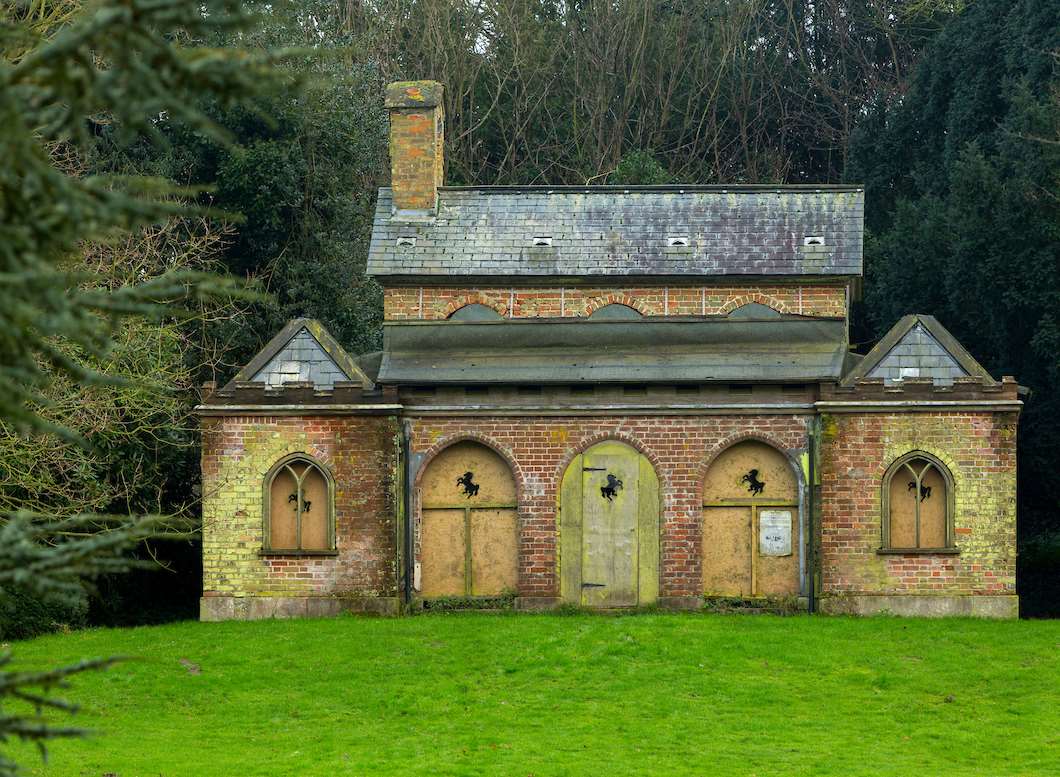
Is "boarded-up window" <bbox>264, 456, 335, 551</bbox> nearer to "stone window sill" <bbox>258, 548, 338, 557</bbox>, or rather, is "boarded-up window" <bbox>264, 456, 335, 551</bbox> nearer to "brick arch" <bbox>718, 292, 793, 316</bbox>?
"stone window sill" <bbox>258, 548, 338, 557</bbox>

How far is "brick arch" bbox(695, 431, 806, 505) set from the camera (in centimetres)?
2619

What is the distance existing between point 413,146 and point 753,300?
21.8ft

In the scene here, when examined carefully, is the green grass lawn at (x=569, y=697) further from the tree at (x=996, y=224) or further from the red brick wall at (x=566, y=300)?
the tree at (x=996, y=224)

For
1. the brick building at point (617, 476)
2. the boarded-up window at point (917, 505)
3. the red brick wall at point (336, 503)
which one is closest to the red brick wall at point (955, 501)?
the brick building at point (617, 476)

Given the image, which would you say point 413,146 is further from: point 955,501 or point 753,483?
point 955,501

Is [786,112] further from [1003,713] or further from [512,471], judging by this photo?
[1003,713]

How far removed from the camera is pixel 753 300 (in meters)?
29.3

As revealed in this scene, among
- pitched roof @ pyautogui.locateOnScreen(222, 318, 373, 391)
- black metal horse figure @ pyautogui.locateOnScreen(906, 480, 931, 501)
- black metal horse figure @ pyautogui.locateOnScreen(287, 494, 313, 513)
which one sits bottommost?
black metal horse figure @ pyautogui.locateOnScreen(287, 494, 313, 513)

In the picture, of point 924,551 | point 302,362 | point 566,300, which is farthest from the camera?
point 566,300

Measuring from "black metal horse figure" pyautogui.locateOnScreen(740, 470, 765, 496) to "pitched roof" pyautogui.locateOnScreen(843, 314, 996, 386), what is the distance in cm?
199

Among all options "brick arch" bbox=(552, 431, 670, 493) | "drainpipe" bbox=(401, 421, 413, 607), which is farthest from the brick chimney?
"brick arch" bbox=(552, 431, 670, 493)

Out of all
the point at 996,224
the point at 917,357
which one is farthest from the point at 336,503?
the point at 996,224

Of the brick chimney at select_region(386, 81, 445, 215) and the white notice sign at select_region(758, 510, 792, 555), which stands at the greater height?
the brick chimney at select_region(386, 81, 445, 215)

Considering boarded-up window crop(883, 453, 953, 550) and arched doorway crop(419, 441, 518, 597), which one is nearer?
boarded-up window crop(883, 453, 953, 550)
